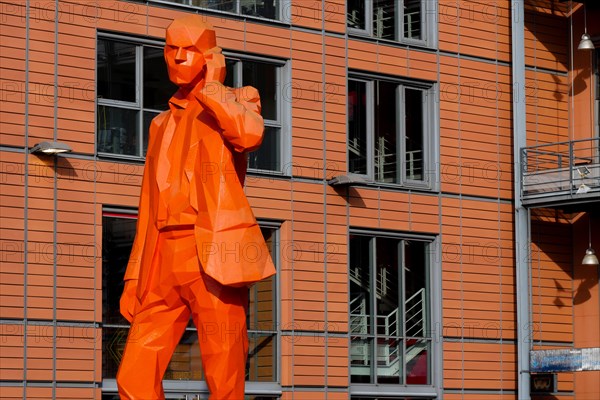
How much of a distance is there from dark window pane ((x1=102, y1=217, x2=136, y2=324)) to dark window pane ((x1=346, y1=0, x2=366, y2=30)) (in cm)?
543

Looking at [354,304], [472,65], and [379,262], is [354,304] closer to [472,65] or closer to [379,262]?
[379,262]

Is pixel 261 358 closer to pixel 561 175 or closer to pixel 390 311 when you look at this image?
pixel 390 311

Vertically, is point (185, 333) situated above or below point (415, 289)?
below

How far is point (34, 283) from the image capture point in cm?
1919

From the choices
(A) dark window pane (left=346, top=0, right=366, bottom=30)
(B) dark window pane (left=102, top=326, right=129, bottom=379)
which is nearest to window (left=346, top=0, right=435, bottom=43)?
(A) dark window pane (left=346, top=0, right=366, bottom=30)

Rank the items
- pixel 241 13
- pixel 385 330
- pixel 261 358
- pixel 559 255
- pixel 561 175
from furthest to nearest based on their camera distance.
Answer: pixel 559 255, pixel 561 175, pixel 385 330, pixel 241 13, pixel 261 358

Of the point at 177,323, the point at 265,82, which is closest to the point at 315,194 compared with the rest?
the point at 265,82

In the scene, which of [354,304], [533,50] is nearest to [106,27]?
[354,304]

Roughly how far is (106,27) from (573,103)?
916cm

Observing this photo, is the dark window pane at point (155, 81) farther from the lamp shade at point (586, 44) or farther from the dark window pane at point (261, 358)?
the lamp shade at point (586, 44)

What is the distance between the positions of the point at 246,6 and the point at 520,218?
600 centimetres

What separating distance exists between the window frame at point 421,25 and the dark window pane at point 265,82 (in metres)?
2.00

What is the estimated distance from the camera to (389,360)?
76.0ft

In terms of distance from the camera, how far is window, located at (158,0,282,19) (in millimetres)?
21672
